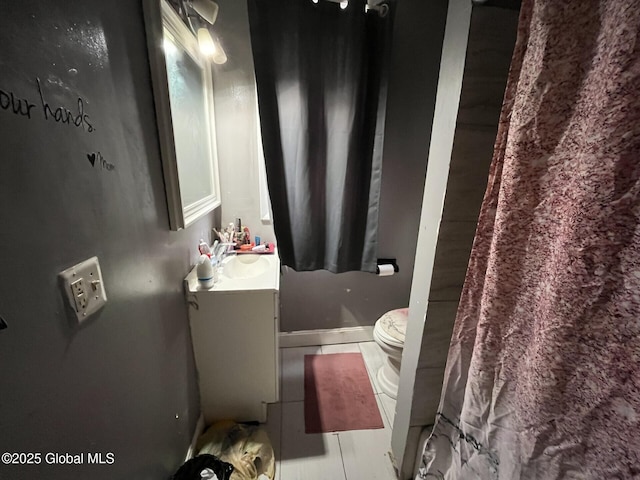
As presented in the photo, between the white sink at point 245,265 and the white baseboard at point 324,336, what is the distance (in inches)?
27.1

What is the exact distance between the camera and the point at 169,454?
0.97 m

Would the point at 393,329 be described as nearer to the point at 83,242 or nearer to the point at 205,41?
the point at 83,242

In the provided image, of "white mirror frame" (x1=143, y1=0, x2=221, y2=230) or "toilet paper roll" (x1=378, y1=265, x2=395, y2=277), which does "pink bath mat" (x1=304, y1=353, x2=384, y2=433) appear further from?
"white mirror frame" (x1=143, y1=0, x2=221, y2=230)

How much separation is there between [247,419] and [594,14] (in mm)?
1889

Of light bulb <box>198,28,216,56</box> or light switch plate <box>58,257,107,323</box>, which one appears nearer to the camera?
light switch plate <box>58,257,107,323</box>

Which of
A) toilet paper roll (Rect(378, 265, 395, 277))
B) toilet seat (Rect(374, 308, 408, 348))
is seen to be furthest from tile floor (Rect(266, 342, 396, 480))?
toilet paper roll (Rect(378, 265, 395, 277))

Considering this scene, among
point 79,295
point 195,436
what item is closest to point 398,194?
point 79,295

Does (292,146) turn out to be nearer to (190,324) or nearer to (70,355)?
(190,324)

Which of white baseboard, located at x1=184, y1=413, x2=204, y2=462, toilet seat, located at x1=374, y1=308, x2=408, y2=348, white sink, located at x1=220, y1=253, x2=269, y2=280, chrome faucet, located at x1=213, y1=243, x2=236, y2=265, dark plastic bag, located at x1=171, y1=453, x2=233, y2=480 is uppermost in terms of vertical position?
chrome faucet, located at x1=213, y1=243, x2=236, y2=265

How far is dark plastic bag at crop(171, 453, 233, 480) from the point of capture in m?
0.97

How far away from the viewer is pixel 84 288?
0.54m

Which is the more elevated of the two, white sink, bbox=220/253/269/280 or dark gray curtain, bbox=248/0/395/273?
dark gray curtain, bbox=248/0/395/273

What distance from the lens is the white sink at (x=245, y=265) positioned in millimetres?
1494

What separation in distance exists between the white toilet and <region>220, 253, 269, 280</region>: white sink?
0.78 meters
